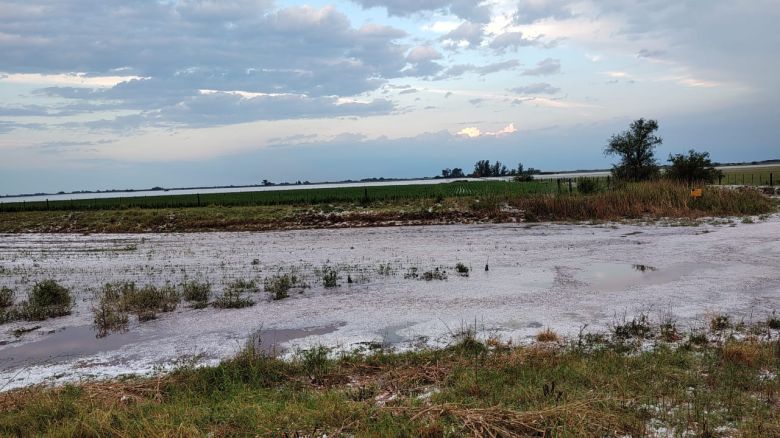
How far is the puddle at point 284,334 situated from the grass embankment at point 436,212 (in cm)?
1959

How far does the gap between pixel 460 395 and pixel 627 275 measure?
8.75m

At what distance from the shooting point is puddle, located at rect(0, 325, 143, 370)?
7.41m

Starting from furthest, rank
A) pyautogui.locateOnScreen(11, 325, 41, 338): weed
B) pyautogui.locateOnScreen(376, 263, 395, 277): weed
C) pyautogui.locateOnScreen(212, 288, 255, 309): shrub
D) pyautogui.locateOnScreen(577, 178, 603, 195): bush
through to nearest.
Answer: pyautogui.locateOnScreen(577, 178, 603, 195): bush, pyautogui.locateOnScreen(376, 263, 395, 277): weed, pyautogui.locateOnScreen(212, 288, 255, 309): shrub, pyautogui.locateOnScreen(11, 325, 41, 338): weed

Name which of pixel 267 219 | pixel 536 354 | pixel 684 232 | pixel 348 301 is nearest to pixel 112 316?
pixel 348 301

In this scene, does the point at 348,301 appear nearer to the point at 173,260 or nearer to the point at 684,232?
the point at 173,260

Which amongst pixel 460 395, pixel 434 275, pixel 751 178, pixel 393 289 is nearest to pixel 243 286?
pixel 393 289

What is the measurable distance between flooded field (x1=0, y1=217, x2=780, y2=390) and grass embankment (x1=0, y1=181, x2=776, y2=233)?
5.92 m

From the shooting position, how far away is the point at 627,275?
39.3ft

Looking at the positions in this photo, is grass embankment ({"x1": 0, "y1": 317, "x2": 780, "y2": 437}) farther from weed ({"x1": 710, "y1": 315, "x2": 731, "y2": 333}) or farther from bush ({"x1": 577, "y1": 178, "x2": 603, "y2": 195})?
bush ({"x1": 577, "y1": 178, "x2": 603, "y2": 195})

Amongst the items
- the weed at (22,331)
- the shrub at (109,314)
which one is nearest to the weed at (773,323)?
the shrub at (109,314)

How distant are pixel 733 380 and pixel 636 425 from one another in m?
1.75

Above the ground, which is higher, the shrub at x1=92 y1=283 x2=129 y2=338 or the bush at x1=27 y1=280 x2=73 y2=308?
the bush at x1=27 y1=280 x2=73 y2=308

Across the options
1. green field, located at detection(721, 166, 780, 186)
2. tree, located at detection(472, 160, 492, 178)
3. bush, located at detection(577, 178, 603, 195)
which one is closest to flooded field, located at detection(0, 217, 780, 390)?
bush, located at detection(577, 178, 603, 195)

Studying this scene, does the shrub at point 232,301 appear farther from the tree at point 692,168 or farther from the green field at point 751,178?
the green field at point 751,178
